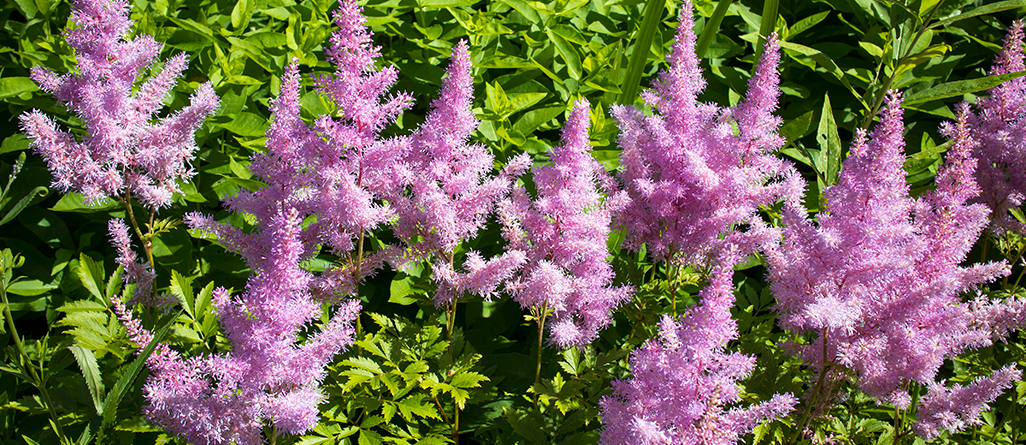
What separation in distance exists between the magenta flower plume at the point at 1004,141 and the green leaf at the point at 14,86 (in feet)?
10.5

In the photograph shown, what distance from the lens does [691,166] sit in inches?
78.8

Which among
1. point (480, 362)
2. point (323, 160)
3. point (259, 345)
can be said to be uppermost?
point (323, 160)

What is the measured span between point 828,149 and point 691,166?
22.1 inches

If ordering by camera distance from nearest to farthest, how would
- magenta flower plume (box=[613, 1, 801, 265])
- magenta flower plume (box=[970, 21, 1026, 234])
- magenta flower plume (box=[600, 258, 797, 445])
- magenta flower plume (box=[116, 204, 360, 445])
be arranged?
1. magenta flower plume (box=[600, 258, 797, 445])
2. magenta flower plume (box=[116, 204, 360, 445])
3. magenta flower plume (box=[613, 1, 801, 265])
4. magenta flower plume (box=[970, 21, 1026, 234])

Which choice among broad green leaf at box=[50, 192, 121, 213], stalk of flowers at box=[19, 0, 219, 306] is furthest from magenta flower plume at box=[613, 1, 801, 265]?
broad green leaf at box=[50, 192, 121, 213]

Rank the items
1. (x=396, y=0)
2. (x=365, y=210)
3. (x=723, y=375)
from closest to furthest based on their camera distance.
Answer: (x=723, y=375) < (x=365, y=210) < (x=396, y=0)

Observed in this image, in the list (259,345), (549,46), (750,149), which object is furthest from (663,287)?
(259,345)

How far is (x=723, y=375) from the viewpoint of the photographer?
1556 millimetres

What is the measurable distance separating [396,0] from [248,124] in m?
0.72

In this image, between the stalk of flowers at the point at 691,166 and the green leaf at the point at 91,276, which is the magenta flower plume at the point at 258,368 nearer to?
the green leaf at the point at 91,276

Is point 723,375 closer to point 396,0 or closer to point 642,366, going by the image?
point 642,366

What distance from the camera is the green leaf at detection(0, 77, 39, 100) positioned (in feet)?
8.38

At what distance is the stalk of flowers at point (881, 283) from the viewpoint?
1688mm

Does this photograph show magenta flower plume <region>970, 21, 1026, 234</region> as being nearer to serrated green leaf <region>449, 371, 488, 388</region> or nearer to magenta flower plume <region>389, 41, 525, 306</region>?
magenta flower plume <region>389, 41, 525, 306</region>
